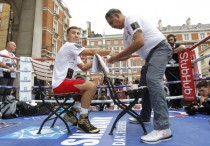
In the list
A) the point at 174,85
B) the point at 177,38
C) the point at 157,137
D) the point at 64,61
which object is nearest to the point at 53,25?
the point at 174,85

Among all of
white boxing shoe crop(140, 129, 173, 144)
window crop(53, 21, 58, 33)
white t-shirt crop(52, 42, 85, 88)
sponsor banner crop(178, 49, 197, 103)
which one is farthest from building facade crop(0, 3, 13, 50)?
white boxing shoe crop(140, 129, 173, 144)

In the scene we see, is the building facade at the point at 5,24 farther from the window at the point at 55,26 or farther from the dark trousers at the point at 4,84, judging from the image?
the dark trousers at the point at 4,84

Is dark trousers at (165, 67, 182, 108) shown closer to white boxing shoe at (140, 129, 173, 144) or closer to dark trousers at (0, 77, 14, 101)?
white boxing shoe at (140, 129, 173, 144)

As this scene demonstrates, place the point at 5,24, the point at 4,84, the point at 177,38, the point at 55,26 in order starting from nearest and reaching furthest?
the point at 4,84
the point at 5,24
the point at 55,26
the point at 177,38

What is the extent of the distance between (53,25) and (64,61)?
81.6ft

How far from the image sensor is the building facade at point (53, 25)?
23031 millimetres

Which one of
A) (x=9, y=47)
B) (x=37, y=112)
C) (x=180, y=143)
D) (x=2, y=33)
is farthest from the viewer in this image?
(x=2, y=33)

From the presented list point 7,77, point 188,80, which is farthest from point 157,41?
point 7,77

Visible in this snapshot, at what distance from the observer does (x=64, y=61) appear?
7.63 feet

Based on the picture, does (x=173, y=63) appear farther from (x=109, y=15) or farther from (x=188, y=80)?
(x=109, y=15)

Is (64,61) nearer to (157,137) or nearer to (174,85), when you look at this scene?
(157,137)

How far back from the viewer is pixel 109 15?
6.67 ft

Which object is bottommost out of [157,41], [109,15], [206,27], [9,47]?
[157,41]

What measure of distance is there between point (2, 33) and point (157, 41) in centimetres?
2470
